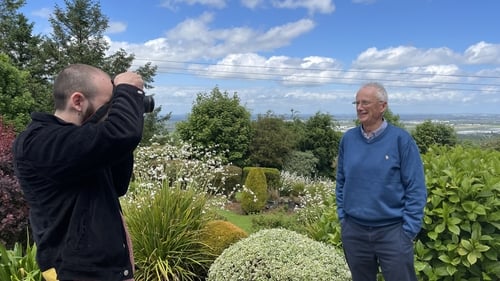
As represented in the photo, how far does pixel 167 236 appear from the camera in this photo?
13.9 feet

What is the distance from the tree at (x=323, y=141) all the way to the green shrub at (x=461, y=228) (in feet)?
50.3

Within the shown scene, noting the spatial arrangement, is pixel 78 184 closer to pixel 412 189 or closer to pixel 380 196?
pixel 380 196

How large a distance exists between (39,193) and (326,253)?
8.10ft

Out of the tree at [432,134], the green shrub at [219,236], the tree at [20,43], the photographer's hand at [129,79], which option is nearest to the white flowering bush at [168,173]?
the green shrub at [219,236]

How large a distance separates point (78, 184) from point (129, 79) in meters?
0.42

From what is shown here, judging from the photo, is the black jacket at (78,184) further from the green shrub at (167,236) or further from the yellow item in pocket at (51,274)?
the green shrub at (167,236)

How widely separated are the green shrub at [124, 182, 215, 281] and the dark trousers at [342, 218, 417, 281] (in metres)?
1.83

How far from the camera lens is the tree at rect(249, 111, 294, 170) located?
55.1ft

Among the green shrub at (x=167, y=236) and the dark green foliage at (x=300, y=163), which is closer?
the green shrub at (x=167, y=236)

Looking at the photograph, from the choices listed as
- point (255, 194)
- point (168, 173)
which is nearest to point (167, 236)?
point (168, 173)

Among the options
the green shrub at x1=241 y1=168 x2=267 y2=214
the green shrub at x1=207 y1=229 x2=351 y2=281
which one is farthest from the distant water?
the green shrub at x1=207 y1=229 x2=351 y2=281

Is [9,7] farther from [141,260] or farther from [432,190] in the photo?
[432,190]

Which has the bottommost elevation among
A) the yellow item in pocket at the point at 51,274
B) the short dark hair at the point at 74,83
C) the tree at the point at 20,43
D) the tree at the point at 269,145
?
the tree at the point at 269,145

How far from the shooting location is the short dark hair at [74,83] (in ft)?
5.13
